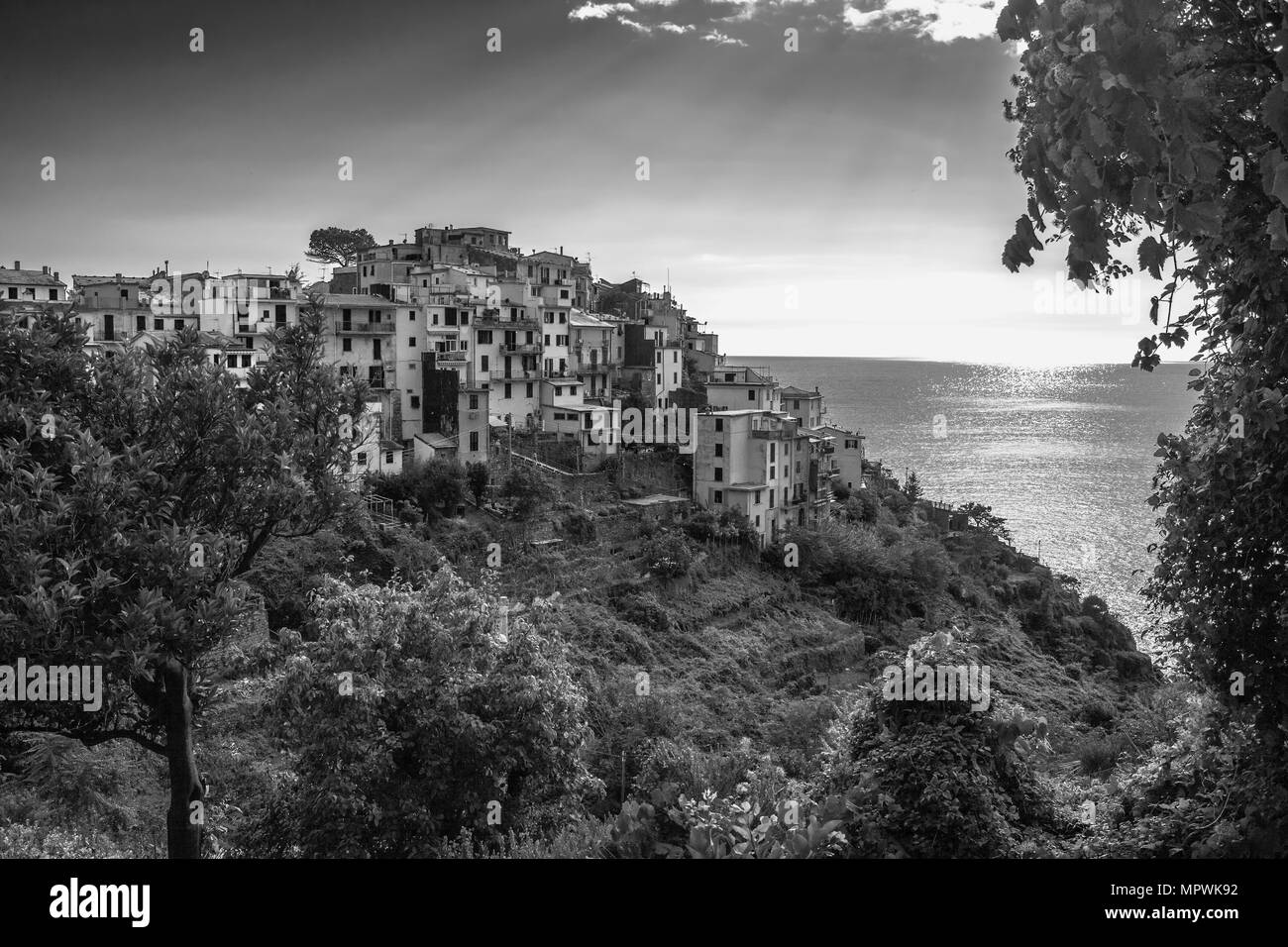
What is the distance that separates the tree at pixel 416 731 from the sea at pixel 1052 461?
608 centimetres

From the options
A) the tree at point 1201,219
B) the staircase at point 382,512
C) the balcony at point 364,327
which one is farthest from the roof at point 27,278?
the tree at point 1201,219

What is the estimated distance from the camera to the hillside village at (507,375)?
2880 cm

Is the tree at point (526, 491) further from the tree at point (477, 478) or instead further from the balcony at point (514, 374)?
the balcony at point (514, 374)

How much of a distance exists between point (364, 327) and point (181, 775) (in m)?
24.1

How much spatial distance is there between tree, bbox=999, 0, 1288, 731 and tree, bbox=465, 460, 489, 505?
22.3 metres

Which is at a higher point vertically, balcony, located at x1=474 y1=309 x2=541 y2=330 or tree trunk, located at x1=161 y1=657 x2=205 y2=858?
balcony, located at x1=474 y1=309 x2=541 y2=330

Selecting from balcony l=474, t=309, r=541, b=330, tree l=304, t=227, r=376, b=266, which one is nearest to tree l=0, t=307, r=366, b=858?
balcony l=474, t=309, r=541, b=330

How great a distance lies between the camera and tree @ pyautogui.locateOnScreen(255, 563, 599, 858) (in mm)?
9312

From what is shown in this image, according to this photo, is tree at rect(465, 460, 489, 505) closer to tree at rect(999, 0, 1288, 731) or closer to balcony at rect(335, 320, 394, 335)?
balcony at rect(335, 320, 394, 335)

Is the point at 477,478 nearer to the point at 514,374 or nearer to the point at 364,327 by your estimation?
the point at 514,374

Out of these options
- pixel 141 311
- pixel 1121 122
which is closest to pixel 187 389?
pixel 1121 122

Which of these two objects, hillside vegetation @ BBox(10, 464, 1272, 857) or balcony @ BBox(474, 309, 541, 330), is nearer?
hillside vegetation @ BBox(10, 464, 1272, 857)

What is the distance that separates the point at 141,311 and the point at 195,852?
25.1 meters
